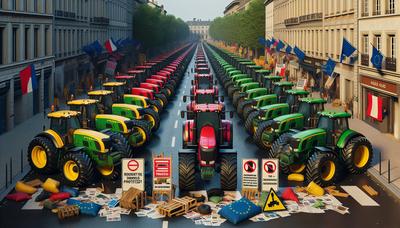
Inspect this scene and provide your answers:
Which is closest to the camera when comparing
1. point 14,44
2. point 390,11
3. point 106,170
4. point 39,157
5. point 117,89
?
point 106,170

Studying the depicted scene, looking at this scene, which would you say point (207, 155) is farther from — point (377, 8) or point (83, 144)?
point (377, 8)

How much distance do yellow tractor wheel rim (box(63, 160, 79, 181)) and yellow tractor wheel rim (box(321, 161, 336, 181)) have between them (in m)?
9.68

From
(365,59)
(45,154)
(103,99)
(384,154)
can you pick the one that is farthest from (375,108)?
(45,154)

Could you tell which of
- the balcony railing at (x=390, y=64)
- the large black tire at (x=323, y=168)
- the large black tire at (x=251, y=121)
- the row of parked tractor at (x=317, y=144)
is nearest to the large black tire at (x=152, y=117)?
the large black tire at (x=251, y=121)

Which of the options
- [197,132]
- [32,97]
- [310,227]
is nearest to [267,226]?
[310,227]

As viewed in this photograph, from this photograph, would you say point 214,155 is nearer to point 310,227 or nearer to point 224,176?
point 224,176

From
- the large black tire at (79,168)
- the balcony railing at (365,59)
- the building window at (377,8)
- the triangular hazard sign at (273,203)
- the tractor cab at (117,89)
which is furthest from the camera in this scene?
the balcony railing at (365,59)

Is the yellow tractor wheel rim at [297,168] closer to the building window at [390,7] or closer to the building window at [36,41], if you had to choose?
the building window at [390,7]

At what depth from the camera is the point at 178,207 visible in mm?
16328

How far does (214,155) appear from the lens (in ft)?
59.6

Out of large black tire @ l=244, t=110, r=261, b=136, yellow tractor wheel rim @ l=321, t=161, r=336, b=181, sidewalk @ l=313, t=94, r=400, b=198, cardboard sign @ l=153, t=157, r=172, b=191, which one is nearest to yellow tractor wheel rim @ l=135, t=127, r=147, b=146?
large black tire @ l=244, t=110, r=261, b=136

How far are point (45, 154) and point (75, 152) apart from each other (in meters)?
2.32

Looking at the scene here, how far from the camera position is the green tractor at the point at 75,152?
19.2 metres

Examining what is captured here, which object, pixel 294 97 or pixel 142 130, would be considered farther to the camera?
pixel 294 97
